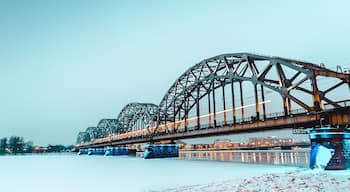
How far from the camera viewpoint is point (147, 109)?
435 ft

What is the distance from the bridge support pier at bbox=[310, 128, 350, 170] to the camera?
81.5ft

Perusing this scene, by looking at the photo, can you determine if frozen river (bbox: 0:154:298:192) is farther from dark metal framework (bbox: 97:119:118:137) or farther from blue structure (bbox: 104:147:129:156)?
dark metal framework (bbox: 97:119:118:137)

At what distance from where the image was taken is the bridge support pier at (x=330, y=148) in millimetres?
24828

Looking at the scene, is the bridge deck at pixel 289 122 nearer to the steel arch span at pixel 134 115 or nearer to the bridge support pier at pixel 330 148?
the bridge support pier at pixel 330 148

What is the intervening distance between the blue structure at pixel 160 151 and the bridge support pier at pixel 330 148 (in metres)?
52.2

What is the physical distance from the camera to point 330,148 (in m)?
25.6

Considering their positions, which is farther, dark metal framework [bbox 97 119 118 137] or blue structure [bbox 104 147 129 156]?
dark metal framework [bbox 97 119 118 137]

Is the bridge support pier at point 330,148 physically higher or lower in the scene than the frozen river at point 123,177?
higher

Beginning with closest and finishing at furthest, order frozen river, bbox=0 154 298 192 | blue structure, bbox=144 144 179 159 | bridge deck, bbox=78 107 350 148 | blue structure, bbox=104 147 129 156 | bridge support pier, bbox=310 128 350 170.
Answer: frozen river, bbox=0 154 298 192
bridge support pier, bbox=310 128 350 170
bridge deck, bbox=78 107 350 148
blue structure, bbox=144 144 179 159
blue structure, bbox=104 147 129 156

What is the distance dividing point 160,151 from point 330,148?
179ft

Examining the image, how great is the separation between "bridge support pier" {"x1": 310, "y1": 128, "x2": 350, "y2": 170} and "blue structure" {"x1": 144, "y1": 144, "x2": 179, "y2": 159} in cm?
5216

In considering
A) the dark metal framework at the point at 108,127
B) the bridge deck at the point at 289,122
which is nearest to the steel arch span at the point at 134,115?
the dark metal framework at the point at 108,127

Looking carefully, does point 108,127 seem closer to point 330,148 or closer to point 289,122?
point 289,122

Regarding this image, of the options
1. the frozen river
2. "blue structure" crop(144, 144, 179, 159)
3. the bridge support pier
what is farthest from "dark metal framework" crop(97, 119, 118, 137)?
the bridge support pier
